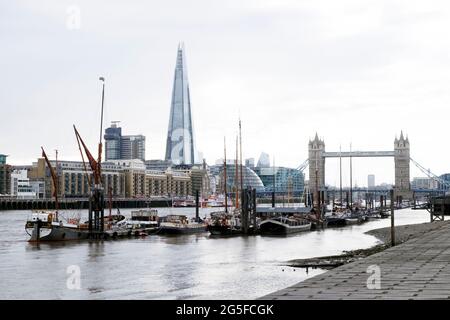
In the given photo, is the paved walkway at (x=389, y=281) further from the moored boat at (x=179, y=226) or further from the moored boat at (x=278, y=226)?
the moored boat at (x=179, y=226)

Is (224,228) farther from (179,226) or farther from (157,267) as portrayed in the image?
(157,267)

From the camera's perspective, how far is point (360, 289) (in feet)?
73.2

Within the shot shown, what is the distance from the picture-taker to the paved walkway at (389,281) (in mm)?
20953

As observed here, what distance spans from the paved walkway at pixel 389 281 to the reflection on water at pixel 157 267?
6.84 metres

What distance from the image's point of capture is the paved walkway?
21.0m

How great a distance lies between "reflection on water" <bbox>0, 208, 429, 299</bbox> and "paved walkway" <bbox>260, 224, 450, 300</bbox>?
269 inches

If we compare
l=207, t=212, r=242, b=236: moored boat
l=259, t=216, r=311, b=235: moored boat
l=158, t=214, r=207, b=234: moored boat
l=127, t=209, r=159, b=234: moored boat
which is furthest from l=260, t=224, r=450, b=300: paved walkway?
l=127, t=209, r=159, b=234: moored boat

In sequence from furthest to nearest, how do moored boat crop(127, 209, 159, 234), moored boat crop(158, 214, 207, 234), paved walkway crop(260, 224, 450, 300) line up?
moored boat crop(158, 214, 207, 234) < moored boat crop(127, 209, 159, 234) < paved walkway crop(260, 224, 450, 300)

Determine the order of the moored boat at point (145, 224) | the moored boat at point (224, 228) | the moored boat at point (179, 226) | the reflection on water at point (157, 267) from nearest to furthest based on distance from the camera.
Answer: the reflection on water at point (157, 267), the moored boat at point (224, 228), the moored boat at point (145, 224), the moored boat at point (179, 226)

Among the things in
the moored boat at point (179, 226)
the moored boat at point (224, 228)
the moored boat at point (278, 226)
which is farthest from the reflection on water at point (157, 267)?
the moored boat at point (179, 226)

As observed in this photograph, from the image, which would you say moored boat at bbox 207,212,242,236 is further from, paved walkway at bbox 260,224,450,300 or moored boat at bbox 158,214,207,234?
paved walkway at bbox 260,224,450,300

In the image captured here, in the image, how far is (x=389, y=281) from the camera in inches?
961
